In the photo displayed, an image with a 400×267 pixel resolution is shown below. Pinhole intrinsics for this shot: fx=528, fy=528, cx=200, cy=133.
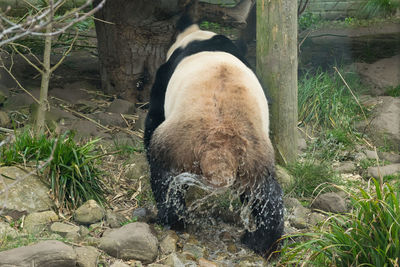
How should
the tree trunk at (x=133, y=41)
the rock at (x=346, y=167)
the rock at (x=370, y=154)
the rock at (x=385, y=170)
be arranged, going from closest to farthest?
the rock at (x=385, y=170) → the rock at (x=346, y=167) → the rock at (x=370, y=154) → the tree trunk at (x=133, y=41)

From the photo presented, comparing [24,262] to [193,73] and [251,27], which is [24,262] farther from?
[251,27]

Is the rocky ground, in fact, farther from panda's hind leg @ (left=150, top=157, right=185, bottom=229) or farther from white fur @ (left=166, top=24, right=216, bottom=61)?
white fur @ (left=166, top=24, right=216, bottom=61)

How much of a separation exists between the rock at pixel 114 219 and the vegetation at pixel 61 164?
7.5 inches

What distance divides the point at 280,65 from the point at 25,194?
2468 mm

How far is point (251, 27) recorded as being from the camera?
772 cm

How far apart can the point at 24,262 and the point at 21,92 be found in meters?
4.17

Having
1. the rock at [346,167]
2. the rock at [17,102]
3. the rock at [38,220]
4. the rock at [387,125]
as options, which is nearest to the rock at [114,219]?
the rock at [38,220]

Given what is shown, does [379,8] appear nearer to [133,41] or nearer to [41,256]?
[133,41]

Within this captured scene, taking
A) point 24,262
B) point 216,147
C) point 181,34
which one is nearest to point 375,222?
point 216,147

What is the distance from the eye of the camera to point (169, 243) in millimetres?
3881

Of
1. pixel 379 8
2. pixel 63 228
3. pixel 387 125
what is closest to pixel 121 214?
pixel 63 228

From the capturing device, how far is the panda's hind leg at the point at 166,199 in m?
3.79

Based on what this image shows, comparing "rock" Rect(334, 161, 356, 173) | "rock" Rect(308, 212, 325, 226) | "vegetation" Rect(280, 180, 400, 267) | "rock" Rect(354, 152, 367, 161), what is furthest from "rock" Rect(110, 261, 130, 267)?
"rock" Rect(354, 152, 367, 161)

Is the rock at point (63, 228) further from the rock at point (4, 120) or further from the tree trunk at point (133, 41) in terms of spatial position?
the tree trunk at point (133, 41)
